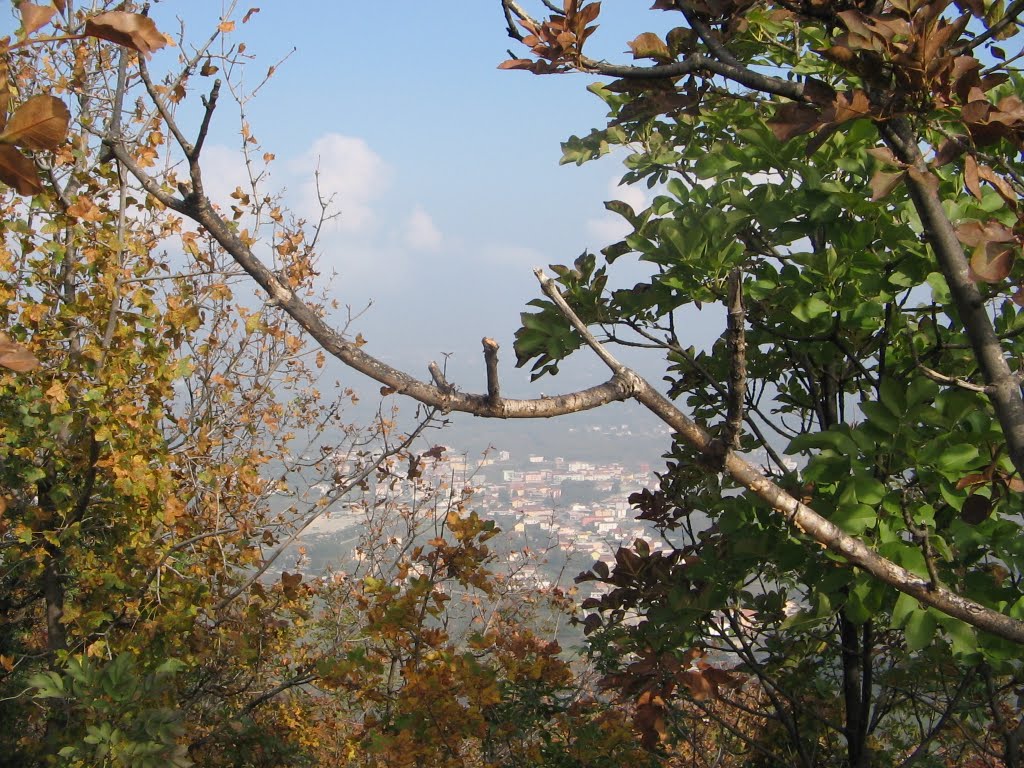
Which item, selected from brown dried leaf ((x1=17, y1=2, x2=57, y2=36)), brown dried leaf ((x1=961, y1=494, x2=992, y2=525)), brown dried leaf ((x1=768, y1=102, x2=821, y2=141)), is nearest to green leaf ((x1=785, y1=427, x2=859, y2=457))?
brown dried leaf ((x1=961, y1=494, x2=992, y2=525))

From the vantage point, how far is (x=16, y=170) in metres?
0.90

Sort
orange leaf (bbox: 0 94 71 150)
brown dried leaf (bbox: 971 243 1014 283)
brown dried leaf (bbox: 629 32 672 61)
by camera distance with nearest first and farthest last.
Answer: orange leaf (bbox: 0 94 71 150) → brown dried leaf (bbox: 971 243 1014 283) → brown dried leaf (bbox: 629 32 672 61)

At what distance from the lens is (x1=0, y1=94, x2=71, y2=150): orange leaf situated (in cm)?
88

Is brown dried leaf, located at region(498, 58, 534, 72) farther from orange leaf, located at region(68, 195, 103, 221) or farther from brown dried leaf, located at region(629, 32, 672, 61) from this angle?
orange leaf, located at region(68, 195, 103, 221)

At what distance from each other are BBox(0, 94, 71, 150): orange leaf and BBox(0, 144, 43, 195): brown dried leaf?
14mm

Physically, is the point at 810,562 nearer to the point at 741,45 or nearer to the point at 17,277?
the point at 741,45

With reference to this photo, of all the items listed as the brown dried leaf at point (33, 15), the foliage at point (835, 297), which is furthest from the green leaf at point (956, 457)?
the brown dried leaf at point (33, 15)

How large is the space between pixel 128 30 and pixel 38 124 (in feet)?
0.57

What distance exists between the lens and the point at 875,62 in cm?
151

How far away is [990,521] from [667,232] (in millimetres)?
1034

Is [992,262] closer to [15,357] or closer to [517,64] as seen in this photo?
[517,64]

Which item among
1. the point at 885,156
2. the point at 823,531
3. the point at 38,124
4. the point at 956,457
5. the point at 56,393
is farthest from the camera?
the point at 56,393

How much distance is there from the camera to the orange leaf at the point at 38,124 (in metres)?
0.88

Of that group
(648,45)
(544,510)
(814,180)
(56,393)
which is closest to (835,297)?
(814,180)
